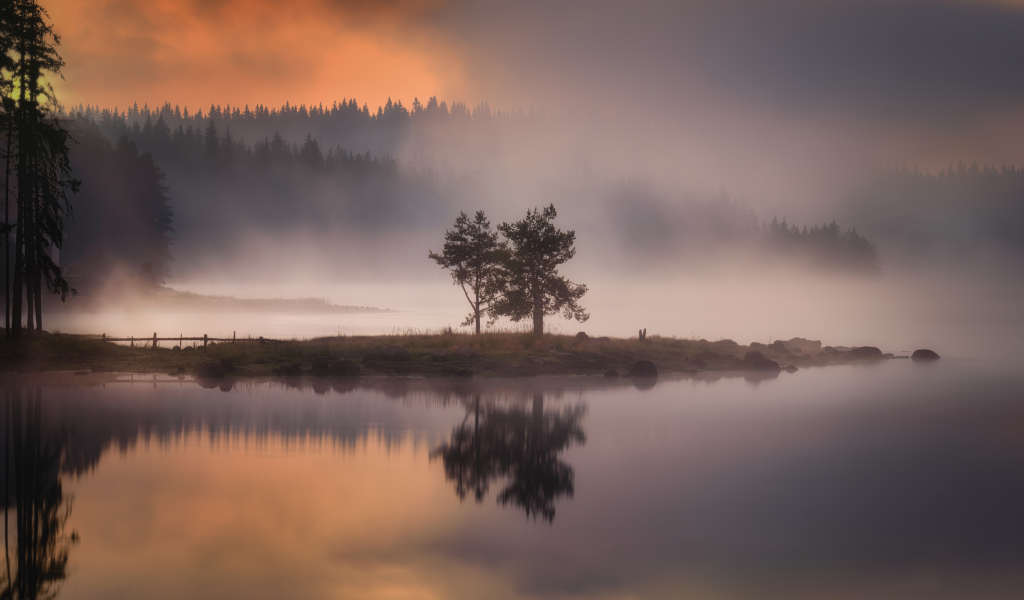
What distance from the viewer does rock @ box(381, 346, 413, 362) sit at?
43.0 meters

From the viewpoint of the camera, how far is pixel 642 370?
147 feet

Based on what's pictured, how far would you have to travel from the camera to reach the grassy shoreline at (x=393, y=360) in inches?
1540

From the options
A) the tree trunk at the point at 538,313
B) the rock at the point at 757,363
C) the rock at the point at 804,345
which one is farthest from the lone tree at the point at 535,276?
the rock at the point at 804,345

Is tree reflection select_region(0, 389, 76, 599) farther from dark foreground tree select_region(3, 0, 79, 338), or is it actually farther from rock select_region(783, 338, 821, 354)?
rock select_region(783, 338, 821, 354)

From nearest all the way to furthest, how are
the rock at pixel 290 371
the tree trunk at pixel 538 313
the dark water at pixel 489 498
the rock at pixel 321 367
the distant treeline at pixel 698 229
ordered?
the dark water at pixel 489 498 → the rock at pixel 290 371 → the rock at pixel 321 367 → the tree trunk at pixel 538 313 → the distant treeline at pixel 698 229

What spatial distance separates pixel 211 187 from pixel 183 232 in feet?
45.2

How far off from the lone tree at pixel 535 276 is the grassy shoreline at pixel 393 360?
7.04 ft

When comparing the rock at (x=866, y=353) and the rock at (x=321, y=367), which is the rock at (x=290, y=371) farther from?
the rock at (x=866, y=353)

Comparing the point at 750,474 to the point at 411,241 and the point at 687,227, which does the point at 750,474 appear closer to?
the point at 411,241

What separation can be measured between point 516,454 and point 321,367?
20438mm

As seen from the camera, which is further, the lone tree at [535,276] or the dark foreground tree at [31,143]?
the lone tree at [535,276]

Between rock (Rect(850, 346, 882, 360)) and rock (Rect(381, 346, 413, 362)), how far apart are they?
43777 mm

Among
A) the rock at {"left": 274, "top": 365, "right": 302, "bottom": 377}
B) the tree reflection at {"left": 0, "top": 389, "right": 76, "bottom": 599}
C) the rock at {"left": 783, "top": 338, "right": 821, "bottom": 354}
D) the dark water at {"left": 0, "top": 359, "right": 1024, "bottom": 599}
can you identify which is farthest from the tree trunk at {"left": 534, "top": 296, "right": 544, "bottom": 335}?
the tree reflection at {"left": 0, "top": 389, "right": 76, "bottom": 599}

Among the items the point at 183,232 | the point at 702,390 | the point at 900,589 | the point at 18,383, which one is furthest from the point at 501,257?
→ the point at 183,232
